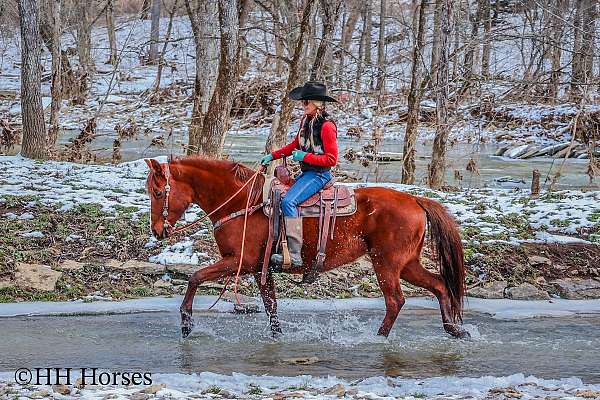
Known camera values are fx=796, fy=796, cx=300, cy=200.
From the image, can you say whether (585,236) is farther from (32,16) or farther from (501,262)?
(32,16)

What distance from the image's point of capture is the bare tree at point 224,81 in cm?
1373

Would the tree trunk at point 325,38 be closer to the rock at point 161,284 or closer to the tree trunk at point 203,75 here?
the tree trunk at point 203,75

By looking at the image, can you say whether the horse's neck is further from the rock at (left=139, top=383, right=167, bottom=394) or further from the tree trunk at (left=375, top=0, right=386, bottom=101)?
the tree trunk at (left=375, top=0, right=386, bottom=101)

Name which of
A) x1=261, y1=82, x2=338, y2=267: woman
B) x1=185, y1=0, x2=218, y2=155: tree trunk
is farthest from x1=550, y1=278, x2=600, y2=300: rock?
x1=185, y1=0, x2=218, y2=155: tree trunk

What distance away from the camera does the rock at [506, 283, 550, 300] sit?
985cm

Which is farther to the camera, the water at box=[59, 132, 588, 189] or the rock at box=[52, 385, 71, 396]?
the water at box=[59, 132, 588, 189]

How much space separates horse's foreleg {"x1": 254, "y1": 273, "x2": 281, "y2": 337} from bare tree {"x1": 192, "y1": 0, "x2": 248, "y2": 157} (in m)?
6.61

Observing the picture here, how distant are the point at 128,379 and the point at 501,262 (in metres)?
6.16

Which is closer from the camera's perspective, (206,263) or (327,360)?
(327,360)

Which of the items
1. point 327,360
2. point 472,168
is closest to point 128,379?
point 327,360

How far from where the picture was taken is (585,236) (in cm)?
1132

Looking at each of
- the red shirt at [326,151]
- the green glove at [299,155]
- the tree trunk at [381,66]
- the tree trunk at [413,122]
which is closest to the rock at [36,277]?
the green glove at [299,155]

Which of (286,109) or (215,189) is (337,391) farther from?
(286,109)

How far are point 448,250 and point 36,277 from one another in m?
4.88
